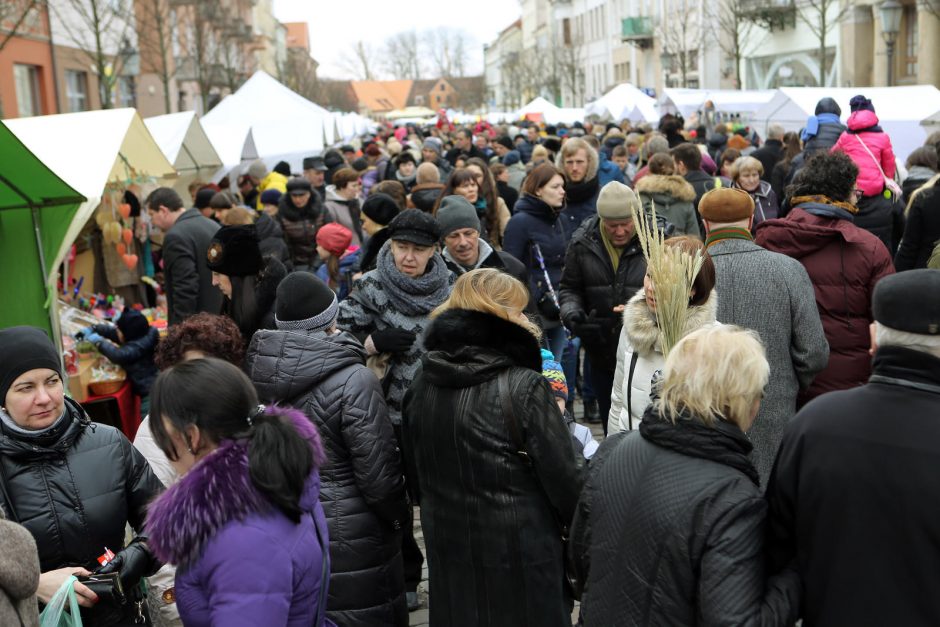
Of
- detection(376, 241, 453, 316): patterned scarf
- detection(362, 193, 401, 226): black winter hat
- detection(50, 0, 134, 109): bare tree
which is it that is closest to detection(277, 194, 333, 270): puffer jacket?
detection(362, 193, 401, 226): black winter hat

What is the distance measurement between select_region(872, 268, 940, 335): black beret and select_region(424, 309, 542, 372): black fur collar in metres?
1.18

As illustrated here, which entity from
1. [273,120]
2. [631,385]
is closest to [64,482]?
[631,385]

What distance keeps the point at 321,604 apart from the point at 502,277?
133 cm

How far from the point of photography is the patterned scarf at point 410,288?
4734mm

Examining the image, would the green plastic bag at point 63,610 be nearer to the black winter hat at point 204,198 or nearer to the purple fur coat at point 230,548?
the purple fur coat at point 230,548

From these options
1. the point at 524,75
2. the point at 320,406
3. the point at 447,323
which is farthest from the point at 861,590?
the point at 524,75

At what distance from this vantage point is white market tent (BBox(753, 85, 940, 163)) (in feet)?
46.4

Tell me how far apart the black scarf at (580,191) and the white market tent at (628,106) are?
805 inches

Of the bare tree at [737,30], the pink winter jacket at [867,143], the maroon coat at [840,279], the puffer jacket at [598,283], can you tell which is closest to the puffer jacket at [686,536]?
the maroon coat at [840,279]

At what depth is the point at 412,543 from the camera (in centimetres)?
499

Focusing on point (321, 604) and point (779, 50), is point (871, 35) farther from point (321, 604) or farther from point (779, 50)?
point (321, 604)

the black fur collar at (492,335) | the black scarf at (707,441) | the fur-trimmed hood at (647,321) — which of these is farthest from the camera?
the fur-trimmed hood at (647,321)

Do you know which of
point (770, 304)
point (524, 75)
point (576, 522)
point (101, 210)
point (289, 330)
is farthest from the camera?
point (524, 75)

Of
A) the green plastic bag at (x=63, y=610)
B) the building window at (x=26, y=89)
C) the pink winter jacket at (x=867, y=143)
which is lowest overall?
the green plastic bag at (x=63, y=610)
